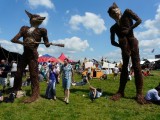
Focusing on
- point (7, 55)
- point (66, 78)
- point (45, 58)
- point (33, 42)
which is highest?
point (45, 58)

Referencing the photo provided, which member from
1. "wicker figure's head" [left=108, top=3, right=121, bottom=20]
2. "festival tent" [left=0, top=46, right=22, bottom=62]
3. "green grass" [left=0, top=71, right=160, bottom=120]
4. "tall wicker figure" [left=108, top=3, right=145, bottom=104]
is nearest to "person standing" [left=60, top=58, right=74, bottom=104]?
"green grass" [left=0, top=71, right=160, bottom=120]

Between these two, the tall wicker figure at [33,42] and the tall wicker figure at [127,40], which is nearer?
the tall wicker figure at [127,40]

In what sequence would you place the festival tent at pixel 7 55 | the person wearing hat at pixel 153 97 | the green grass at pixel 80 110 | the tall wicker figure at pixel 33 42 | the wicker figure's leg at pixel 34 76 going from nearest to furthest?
1. the green grass at pixel 80 110
2. the person wearing hat at pixel 153 97
3. the tall wicker figure at pixel 33 42
4. the wicker figure's leg at pixel 34 76
5. the festival tent at pixel 7 55

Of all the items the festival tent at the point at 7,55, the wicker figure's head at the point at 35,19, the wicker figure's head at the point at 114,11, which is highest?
the festival tent at the point at 7,55

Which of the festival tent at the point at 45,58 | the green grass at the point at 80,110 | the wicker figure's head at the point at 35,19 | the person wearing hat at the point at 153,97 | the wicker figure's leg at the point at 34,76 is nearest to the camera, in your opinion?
the green grass at the point at 80,110

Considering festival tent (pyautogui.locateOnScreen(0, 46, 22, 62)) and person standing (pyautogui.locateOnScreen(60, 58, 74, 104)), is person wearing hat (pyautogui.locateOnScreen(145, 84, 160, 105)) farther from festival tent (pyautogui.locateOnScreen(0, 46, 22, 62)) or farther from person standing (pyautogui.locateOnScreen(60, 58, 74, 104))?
festival tent (pyautogui.locateOnScreen(0, 46, 22, 62))

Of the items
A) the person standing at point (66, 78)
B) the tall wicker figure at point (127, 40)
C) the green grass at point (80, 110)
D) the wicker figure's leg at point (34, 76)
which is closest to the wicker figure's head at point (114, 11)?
the tall wicker figure at point (127, 40)

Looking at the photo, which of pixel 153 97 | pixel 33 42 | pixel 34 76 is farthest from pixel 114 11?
pixel 34 76

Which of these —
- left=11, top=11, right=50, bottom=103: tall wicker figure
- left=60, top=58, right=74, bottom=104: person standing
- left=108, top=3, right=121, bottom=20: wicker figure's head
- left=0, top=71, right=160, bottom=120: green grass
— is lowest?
left=0, top=71, right=160, bottom=120: green grass

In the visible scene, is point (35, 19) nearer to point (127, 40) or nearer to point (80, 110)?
point (127, 40)

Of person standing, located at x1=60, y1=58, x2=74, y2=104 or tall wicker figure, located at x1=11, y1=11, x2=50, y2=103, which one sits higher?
tall wicker figure, located at x1=11, y1=11, x2=50, y2=103

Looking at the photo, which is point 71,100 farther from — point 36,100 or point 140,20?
point 140,20

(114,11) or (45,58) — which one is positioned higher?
(45,58)

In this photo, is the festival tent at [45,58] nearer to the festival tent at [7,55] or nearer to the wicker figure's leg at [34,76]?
the festival tent at [7,55]
